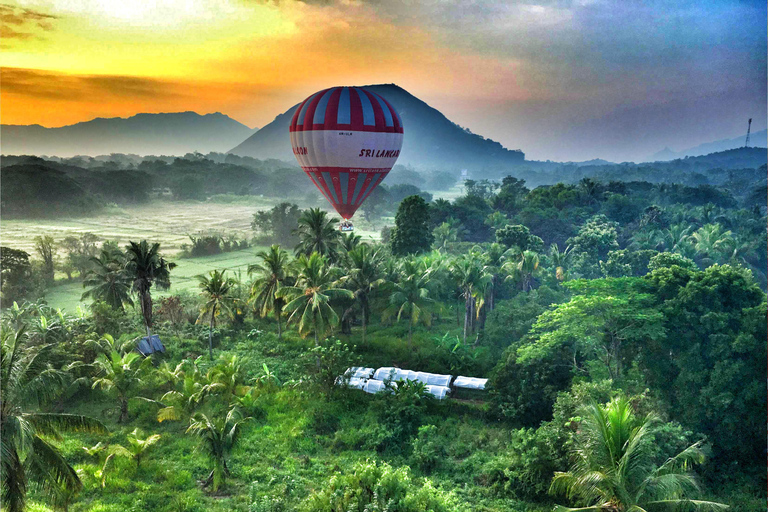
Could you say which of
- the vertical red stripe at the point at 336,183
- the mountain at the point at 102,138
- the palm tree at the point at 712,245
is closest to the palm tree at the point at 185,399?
the vertical red stripe at the point at 336,183

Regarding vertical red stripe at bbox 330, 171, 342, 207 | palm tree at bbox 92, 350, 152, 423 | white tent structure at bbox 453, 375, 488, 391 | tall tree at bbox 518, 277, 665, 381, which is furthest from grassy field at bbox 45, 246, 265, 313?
tall tree at bbox 518, 277, 665, 381

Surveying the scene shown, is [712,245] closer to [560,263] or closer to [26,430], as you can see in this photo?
[560,263]

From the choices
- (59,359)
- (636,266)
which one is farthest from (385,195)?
(59,359)

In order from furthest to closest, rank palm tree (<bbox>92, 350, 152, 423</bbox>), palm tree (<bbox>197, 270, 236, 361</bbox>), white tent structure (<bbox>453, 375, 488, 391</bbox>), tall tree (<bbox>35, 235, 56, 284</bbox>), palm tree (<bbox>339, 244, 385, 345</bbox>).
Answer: tall tree (<bbox>35, 235, 56, 284</bbox>)
palm tree (<bbox>339, 244, 385, 345</bbox>)
palm tree (<bbox>197, 270, 236, 361</bbox>)
white tent structure (<bbox>453, 375, 488, 391</bbox>)
palm tree (<bbox>92, 350, 152, 423</bbox>)

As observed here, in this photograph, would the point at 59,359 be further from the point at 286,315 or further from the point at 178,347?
the point at 286,315

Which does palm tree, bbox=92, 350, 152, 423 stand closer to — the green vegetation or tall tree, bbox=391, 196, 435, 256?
the green vegetation
